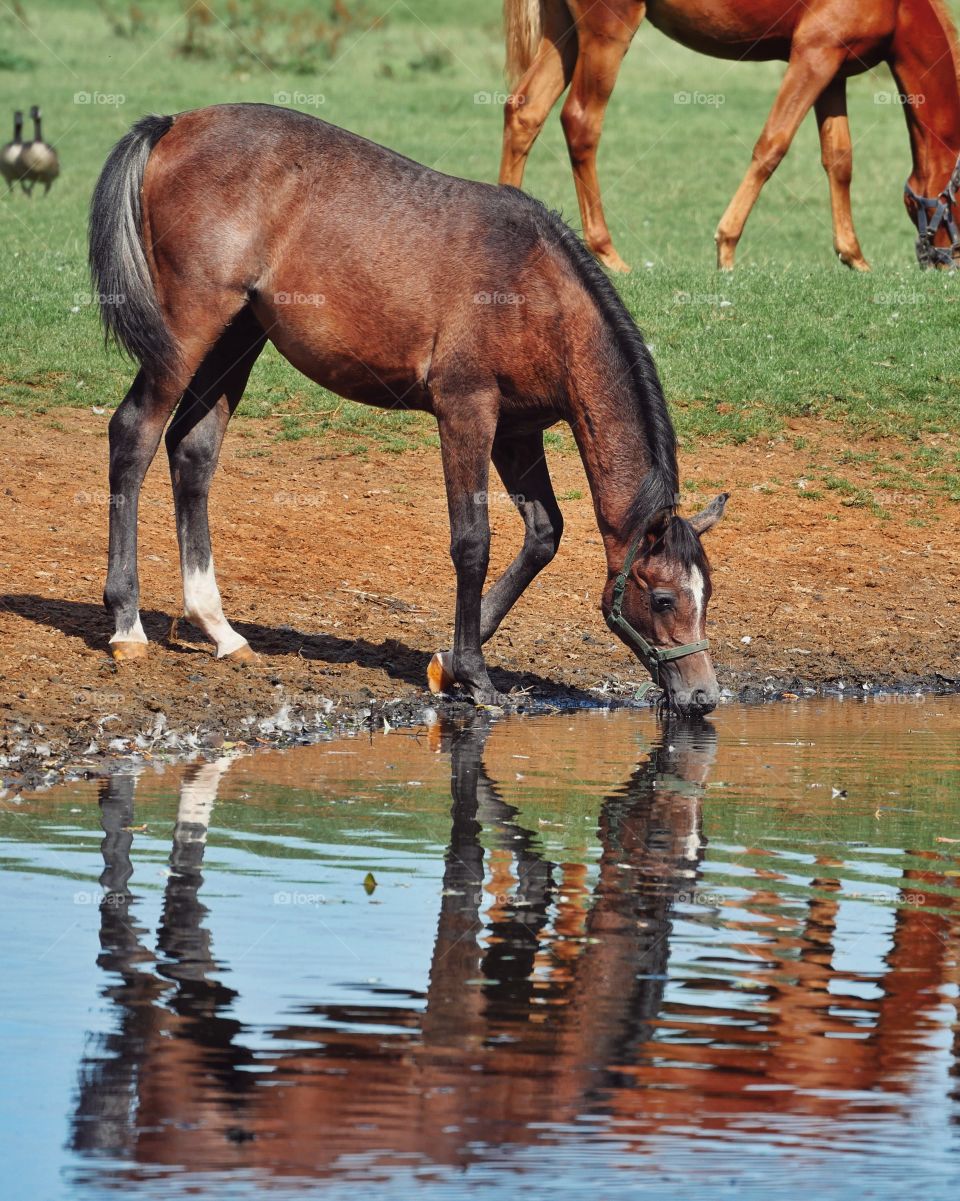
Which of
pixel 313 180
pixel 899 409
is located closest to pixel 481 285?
pixel 313 180

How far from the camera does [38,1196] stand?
3.45 m

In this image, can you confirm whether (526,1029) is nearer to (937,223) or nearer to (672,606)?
(672,606)

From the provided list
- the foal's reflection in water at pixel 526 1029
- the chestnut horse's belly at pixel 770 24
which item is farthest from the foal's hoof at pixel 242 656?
the chestnut horse's belly at pixel 770 24

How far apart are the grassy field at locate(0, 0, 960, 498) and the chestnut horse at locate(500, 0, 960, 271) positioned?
603mm

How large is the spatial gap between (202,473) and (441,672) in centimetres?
138

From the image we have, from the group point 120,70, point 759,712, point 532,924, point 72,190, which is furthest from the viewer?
point 120,70

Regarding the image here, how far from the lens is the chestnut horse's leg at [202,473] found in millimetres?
8555

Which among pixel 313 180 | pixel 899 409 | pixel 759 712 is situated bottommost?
pixel 759 712

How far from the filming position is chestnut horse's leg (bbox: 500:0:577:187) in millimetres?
15594

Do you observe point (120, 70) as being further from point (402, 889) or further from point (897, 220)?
point (402, 889)

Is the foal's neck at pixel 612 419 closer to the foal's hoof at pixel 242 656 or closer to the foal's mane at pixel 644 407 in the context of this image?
the foal's mane at pixel 644 407

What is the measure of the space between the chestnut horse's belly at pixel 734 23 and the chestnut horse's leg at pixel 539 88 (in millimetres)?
725

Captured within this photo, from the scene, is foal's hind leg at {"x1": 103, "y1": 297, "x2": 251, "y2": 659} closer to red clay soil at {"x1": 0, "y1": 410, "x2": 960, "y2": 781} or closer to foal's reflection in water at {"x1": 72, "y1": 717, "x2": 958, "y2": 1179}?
red clay soil at {"x1": 0, "y1": 410, "x2": 960, "y2": 781}

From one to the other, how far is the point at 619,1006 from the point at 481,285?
13.7 ft
